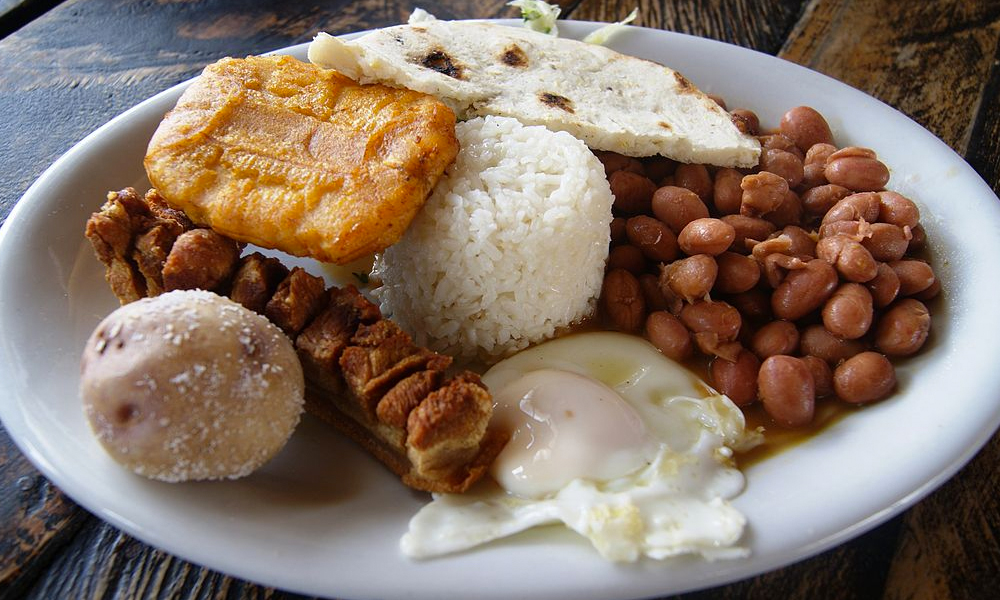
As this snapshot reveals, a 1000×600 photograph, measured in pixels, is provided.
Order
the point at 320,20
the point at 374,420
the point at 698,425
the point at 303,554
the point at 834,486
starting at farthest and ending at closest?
the point at 320,20 → the point at 698,425 → the point at 374,420 → the point at 834,486 → the point at 303,554

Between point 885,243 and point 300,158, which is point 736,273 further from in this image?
point 300,158

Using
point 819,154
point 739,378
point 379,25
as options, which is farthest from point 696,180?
point 379,25

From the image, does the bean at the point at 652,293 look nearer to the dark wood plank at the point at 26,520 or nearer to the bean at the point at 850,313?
the bean at the point at 850,313

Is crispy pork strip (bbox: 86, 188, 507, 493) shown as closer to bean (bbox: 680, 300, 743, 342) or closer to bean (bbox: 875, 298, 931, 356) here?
bean (bbox: 680, 300, 743, 342)

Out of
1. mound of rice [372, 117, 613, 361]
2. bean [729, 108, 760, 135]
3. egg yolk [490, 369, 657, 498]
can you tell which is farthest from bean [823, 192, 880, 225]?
egg yolk [490, 369, 657, 498]

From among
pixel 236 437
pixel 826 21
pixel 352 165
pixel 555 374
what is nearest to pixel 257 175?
pixel 352 165

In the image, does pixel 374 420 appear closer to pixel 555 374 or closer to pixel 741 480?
pixel 555 374

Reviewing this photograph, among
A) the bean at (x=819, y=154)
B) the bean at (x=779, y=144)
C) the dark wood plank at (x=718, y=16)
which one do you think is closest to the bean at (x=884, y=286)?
the bean at (x=819, y=154)
